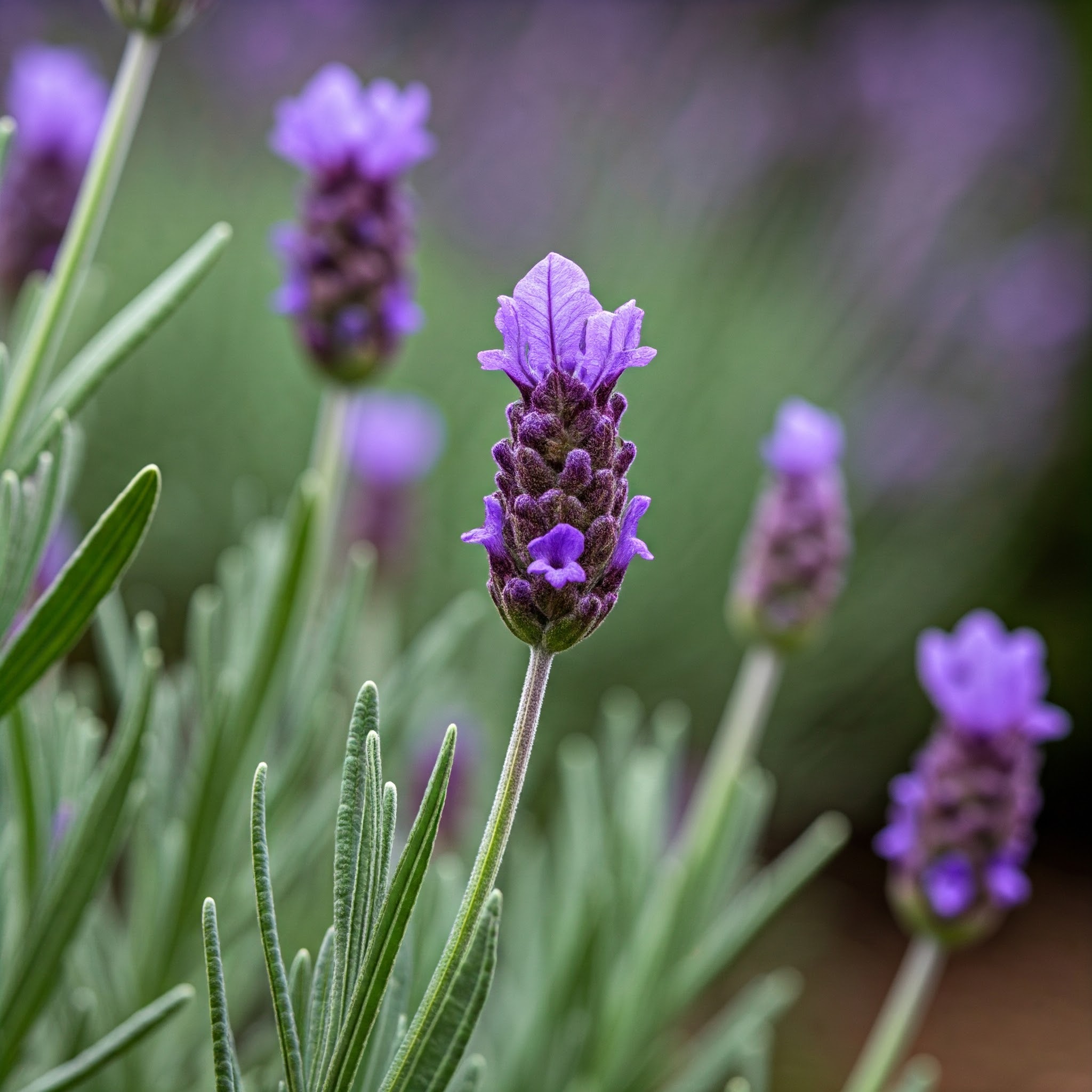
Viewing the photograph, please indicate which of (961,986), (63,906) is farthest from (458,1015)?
(961,986)

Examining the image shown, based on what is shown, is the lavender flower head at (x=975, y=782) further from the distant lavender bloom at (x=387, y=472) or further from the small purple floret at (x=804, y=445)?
the distant lavender bloom at (x=387, y=472)

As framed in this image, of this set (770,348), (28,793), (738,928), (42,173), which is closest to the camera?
(28,793)

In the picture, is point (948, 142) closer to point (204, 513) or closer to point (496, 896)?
point (204, 513)

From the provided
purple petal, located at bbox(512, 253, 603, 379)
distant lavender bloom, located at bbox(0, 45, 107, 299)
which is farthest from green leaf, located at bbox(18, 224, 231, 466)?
distant lavender bloom, located at bbox(0, 45, 107, 299)

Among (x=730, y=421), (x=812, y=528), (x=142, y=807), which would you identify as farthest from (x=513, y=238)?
(x=142, y=807)

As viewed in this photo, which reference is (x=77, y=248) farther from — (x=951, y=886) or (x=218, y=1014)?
(x=951, y=886)

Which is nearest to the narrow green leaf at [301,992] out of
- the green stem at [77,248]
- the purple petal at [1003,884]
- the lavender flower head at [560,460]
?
the lavender flower head at [560,460]
